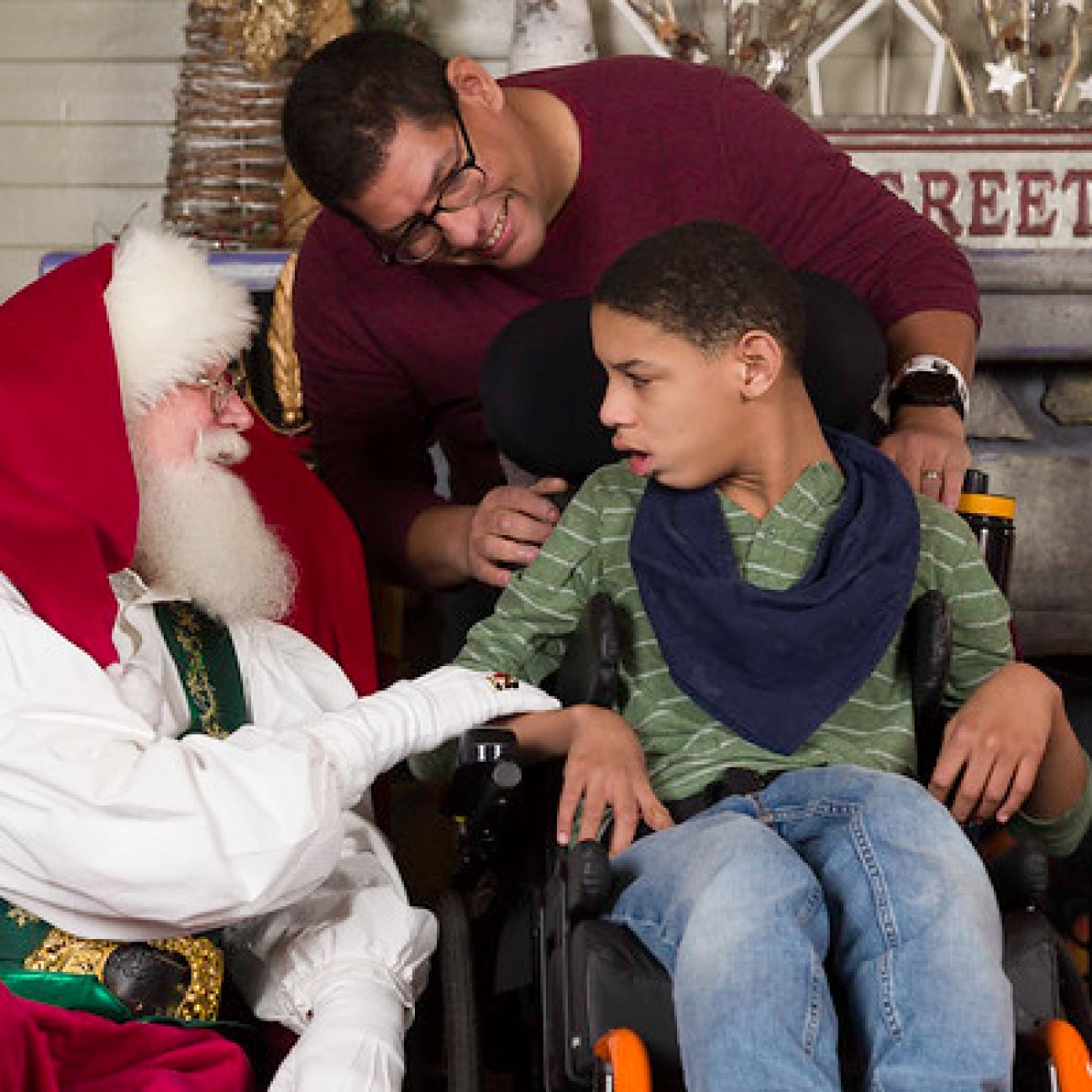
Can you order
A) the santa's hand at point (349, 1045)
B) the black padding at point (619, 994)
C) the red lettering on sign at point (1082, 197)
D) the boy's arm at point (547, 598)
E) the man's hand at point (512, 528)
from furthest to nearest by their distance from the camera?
the red lettering on sign at point (1082, 197), the man's hand at point (512, 528), the boy's arm at point (547, 598), the santa's hand at point (349, 1045), the black padding at point (619, 994)

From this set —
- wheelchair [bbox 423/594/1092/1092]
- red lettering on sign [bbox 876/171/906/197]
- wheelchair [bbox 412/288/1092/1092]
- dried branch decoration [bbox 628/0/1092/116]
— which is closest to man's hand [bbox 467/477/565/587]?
wheelchair [bbox 412/288/1092/1092]

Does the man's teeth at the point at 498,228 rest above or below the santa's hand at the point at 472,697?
above

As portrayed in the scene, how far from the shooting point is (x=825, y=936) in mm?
1870

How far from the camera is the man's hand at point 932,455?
2336 millimetres

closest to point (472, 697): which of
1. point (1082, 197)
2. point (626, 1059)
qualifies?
point (626, 1059)

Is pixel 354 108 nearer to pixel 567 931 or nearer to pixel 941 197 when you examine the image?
pixel 567 931

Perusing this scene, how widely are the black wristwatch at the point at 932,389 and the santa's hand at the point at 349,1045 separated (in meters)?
0.99

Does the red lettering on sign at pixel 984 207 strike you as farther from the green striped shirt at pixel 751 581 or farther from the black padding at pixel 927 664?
the black padding at pixel 927 664

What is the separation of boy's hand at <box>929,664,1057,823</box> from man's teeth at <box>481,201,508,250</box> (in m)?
0.85

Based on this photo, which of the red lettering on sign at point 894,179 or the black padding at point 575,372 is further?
the red lettering on sign at point 894,179

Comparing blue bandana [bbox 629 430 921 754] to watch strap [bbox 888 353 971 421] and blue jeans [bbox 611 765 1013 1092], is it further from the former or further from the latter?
watch strap [bbox 888 353 971 421]

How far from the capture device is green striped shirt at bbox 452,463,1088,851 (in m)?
2.16

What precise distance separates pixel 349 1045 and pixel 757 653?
1.97ft

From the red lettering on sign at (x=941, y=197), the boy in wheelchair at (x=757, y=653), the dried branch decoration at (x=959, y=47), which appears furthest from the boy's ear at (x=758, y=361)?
the dried branch decoration at (x=959, y=47)
